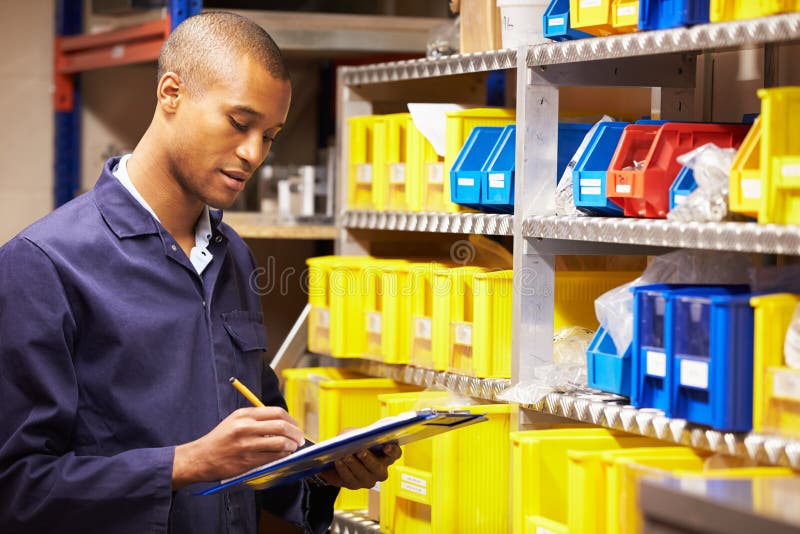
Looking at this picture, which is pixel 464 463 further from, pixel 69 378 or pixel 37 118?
pixel 37 118

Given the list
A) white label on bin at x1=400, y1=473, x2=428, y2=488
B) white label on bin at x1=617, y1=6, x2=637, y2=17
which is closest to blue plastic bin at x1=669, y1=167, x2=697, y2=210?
white label on bin at x1=617, y1=6, x2=637, y2=17

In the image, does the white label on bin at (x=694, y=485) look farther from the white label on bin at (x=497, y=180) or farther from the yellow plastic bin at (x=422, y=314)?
the yellow plastic bin at (x=422, y=314)

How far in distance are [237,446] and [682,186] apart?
1.05m

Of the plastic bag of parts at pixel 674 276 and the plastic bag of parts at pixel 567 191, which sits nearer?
the plastic bag of parts at pixel 674 276

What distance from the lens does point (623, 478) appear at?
7.42 feet

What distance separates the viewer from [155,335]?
236cm

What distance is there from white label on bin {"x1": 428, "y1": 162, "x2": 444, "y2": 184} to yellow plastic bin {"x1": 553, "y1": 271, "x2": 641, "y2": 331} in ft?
1.49

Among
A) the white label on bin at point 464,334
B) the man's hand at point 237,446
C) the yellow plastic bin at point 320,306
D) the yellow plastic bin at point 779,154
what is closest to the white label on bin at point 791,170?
the yellow plastic bin at point 779,154

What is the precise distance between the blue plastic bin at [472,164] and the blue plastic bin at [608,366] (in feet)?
1.99

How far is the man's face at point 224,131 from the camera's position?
7.87 ft

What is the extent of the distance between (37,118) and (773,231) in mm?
4134

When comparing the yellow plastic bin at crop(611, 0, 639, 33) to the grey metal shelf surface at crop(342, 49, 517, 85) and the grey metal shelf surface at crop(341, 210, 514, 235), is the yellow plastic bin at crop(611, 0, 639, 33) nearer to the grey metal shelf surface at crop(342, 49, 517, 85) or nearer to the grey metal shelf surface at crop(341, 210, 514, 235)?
the grey metal shelf surface at crop(342, 49, 517, 85)

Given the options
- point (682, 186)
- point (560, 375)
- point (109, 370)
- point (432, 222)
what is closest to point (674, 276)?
point (682, 186)

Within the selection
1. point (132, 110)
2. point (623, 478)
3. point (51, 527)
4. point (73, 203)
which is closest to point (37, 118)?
point (132, 110)
